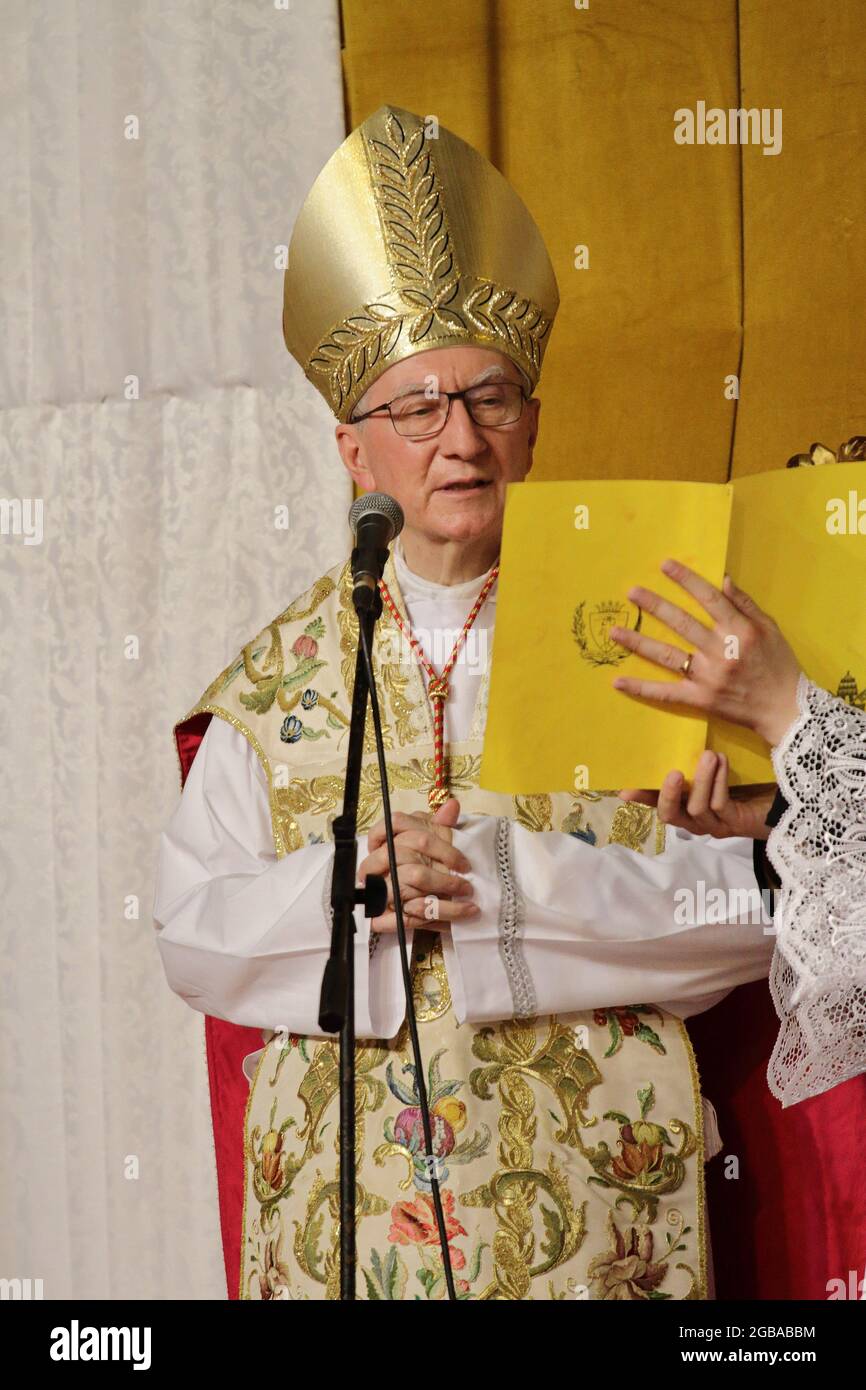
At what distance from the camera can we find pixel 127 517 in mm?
4031

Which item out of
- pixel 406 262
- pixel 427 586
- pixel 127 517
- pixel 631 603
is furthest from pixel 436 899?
pixel 127 517

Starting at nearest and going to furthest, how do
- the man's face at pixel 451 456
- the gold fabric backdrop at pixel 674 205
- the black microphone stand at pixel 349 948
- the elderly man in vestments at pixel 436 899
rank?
the black microphone stand at pixel 349 948
the elderly man in vestments at pixel 436 899
the man's face at pixel 451 456
the gold fabric backdrop at pixel 674 205

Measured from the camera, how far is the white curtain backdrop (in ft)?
13.0

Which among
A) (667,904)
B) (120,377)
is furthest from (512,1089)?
(120,377)

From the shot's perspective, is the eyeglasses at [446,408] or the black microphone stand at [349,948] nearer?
the black microphone stand at [349,948]

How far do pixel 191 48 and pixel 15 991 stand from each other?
2447 mm

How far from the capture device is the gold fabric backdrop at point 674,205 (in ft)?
12.1

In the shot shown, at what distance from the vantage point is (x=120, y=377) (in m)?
4.06

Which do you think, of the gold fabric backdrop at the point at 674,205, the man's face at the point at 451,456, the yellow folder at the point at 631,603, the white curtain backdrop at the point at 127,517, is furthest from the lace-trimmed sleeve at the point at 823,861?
the white curtain backdrop at the point at 127,517

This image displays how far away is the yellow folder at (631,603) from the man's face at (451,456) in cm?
62

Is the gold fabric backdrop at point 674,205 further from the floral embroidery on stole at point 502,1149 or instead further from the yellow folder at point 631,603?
the yellow folder at point 631,603

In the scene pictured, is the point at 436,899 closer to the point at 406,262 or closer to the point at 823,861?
the point at 823,861

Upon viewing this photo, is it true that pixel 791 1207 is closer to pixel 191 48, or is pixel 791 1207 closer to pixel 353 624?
pixel 353 624
